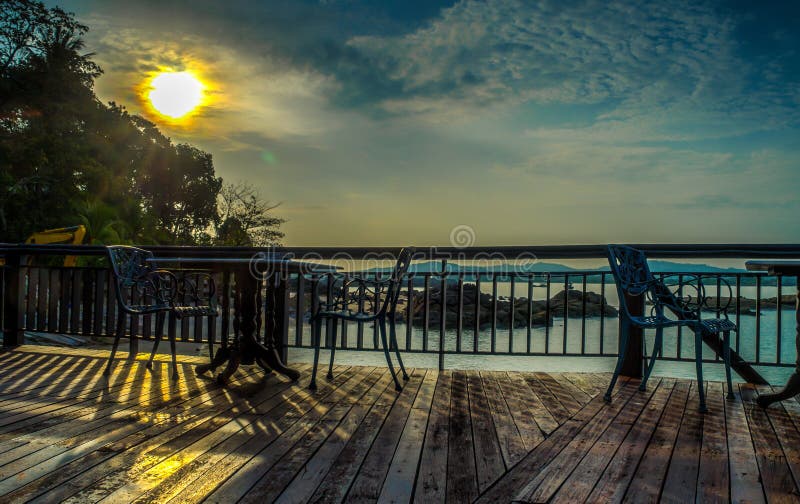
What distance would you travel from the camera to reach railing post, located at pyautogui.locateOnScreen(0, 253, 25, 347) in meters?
5.00

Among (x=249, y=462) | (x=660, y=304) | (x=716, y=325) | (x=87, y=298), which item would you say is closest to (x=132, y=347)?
(x=87, y=298)

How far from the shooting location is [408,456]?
220cm

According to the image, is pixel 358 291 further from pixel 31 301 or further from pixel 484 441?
pixel 31 301

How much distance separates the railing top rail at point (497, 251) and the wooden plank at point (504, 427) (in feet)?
3.24

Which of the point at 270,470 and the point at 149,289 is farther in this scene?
the point at 149,289

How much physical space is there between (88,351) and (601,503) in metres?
4.58

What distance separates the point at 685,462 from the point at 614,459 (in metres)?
0.28

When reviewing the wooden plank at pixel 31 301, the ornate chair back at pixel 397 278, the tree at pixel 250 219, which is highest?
the tree at pixel 250 219

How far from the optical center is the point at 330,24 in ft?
26.4

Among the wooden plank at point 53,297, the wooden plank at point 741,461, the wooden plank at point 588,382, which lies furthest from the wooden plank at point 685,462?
the wooden plank at point 53,297

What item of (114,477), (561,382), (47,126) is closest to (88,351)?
(114,477)

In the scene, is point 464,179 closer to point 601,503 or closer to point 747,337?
point 747,337

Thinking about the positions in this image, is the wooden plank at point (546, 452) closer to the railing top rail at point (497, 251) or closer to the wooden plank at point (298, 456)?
the wooden plank at point (298, 456)

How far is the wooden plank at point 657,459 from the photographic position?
6.03ft
